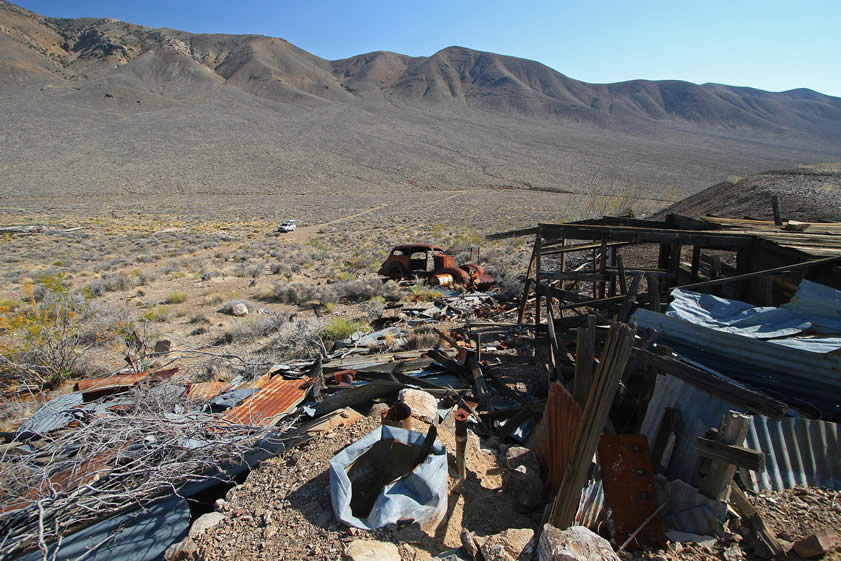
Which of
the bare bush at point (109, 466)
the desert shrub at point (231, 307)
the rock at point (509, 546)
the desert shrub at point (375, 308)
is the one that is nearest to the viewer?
the rock at point (509, 546)

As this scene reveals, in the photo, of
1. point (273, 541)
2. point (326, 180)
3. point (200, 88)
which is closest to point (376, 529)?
point (273, 541)

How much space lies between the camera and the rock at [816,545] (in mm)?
2578

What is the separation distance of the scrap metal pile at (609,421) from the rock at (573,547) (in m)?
0.02

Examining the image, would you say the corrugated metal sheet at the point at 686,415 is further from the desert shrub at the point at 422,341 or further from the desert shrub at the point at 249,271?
the desert shrub at the point at 249,271

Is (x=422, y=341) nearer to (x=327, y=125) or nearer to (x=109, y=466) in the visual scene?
(x=109, y=466)

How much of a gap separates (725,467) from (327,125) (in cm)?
9268

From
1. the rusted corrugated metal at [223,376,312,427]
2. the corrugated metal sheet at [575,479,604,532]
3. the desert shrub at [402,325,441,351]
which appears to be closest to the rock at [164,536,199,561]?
the rusted corrugated metal at [223,376,312,427]

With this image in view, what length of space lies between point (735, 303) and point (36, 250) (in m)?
28.5

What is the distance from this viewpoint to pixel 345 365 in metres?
6.91

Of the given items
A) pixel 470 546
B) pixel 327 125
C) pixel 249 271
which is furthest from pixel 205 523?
pixel 327 125

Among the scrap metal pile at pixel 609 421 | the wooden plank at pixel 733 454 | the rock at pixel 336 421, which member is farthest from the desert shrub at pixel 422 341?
the wooden plank at pixel 733 454

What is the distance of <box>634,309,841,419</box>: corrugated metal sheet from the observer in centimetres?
354

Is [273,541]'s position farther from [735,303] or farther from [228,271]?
[228,271]

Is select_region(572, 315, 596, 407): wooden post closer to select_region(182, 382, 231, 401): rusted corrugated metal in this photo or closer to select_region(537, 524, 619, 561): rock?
select_region(537, 524, 619, 561): rock
